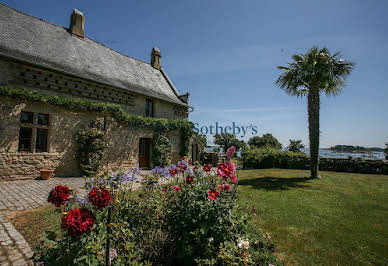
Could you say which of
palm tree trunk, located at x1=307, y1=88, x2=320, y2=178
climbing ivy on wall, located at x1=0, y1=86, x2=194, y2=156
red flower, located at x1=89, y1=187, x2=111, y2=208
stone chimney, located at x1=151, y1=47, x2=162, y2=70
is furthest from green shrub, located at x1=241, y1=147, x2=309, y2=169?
red flower, located at x1=89, y1=187, x2=111, y2=208

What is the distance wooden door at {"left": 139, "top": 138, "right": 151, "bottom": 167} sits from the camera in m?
13.1

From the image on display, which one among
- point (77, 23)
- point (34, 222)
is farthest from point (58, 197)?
point (77, 23)

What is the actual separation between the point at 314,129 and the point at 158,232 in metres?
11.1

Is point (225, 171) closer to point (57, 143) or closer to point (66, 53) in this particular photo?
point (57, 143)

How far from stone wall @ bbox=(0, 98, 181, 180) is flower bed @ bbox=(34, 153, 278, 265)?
772 cm

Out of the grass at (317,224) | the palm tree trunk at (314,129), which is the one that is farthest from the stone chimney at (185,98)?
the grass at (317,224)

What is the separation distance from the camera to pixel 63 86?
9492 millimetres

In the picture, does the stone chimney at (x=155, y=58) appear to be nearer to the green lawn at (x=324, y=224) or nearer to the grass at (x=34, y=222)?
the green lawn at (x=324, y=224)

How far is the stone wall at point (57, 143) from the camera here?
25.1 feet

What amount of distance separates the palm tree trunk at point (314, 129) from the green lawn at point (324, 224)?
2.99 m

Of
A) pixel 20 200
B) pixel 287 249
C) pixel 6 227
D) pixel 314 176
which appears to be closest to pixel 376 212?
pixel 287 249

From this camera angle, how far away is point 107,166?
10773 millimetres

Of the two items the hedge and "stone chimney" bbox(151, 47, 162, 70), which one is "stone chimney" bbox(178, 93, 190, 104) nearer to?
"stone chimney" bbox(151, 47, 162, 70)

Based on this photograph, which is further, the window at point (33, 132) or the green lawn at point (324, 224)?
the window at point (33, 132)
